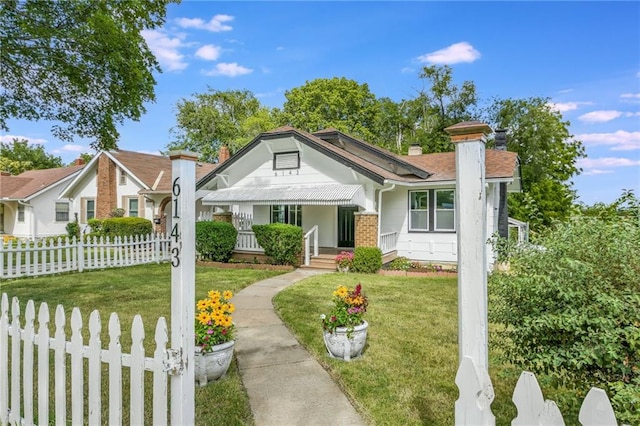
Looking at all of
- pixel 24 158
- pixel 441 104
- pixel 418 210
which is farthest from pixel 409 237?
pixel 24 158

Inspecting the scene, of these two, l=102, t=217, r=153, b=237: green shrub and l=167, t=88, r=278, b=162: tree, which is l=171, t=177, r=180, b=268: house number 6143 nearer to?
l=102, t=217, r=153, b=237: green shrub

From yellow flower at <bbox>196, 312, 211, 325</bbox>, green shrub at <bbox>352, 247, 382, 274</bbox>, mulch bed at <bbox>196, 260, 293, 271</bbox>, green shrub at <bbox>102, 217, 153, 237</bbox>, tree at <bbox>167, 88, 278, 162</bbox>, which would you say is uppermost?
tree at <bbox>167, 88, 278, 162</bbox>

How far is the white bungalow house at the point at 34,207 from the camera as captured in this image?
89.9 feet

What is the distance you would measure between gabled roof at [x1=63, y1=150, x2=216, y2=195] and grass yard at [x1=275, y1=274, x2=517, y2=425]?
15.5 meters

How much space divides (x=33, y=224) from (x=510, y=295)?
110ft

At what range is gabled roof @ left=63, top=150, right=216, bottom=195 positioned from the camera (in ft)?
72.1

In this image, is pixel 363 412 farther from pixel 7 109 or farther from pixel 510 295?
pixel 7 109

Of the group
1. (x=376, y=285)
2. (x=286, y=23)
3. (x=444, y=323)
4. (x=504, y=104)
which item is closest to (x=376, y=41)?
(x=286, y=23)

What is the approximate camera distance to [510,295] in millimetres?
2768

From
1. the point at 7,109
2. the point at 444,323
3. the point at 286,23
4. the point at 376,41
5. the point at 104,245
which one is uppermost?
the point at 376,41

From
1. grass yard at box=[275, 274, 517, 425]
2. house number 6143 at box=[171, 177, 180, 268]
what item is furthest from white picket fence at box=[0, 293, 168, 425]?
grass yard at box=[275, 274, 517, 425]

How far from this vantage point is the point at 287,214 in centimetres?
1734

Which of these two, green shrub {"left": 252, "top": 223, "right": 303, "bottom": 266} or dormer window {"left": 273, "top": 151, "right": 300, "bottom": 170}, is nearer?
green shrub {"left": 252, "top": 223, "right": 303, "bottom": 266}

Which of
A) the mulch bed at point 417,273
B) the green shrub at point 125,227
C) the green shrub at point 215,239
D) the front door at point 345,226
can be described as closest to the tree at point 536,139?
the front door at point 345,226
